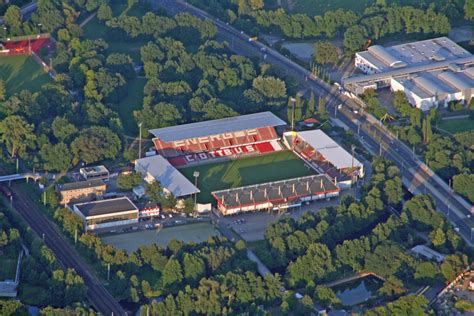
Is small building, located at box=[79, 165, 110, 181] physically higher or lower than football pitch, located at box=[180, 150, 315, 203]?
higher

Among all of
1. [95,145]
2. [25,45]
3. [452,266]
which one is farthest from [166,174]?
[25,45]

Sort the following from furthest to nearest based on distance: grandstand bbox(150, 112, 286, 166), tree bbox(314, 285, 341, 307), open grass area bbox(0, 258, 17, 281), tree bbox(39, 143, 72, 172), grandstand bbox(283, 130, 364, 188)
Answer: grandstand bbox(150, 112, 286, 166) → grandstand bbox(283, 130, 364, 188) → tree bbox(39, 143, 72, 172) → open grass area bbox(0, 258, 17, 281) → tree bbox(314, 285, 341, 307)

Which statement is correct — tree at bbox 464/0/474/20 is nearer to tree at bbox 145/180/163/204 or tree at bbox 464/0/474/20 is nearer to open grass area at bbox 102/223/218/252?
tree at bbox 145/180/163/204

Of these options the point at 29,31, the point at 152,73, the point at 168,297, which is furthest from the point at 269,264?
the point at 29,31

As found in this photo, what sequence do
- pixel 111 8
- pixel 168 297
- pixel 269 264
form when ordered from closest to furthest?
pixel 168 297, pixel 269 264, pixel 111 8

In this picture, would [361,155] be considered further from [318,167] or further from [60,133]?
[60,133]

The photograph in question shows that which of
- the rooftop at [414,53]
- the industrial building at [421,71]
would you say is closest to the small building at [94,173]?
the industrial building at [421,71]

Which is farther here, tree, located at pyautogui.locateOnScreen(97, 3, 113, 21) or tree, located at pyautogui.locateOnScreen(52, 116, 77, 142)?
tree, located at pyautogui.locateOnScreen(97, 3, 113, 21)

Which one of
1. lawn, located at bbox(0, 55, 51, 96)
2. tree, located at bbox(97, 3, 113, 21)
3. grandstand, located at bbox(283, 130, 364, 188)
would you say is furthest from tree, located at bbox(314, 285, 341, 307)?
tree, located at bbox(97, 3, 113, 21)
